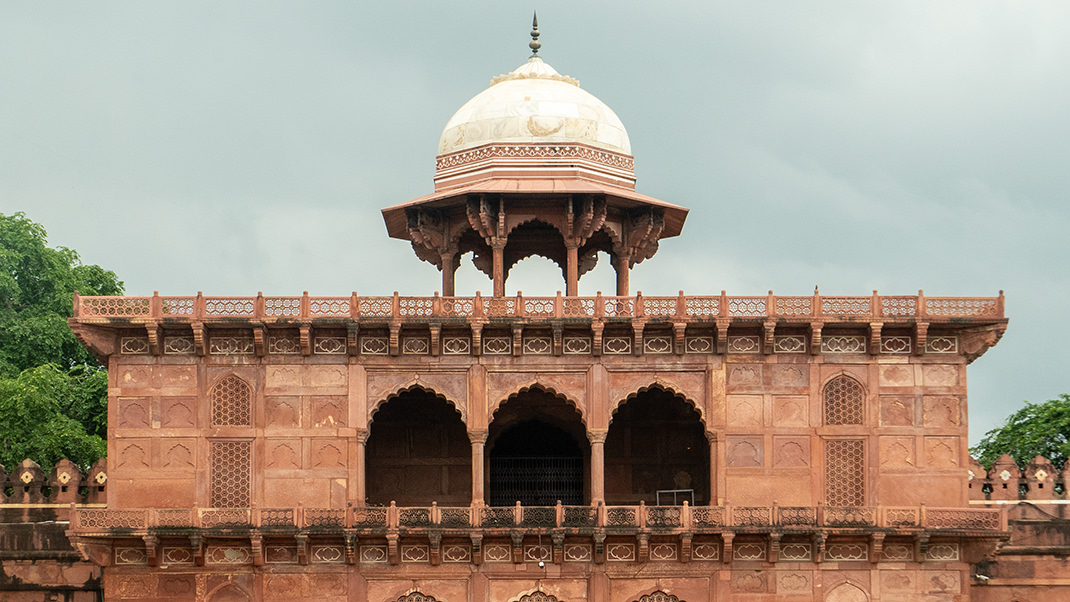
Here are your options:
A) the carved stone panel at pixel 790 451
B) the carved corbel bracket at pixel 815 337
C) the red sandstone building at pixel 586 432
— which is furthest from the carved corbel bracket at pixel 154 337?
the carved corbel bracket at pixel 815 337

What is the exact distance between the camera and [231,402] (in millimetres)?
31031

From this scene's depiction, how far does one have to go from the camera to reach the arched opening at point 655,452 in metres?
33.2

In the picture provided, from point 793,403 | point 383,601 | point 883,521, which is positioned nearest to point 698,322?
point 793,403

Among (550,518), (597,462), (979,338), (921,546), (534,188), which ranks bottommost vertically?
(921,546)

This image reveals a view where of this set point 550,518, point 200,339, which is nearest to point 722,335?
point 550,518

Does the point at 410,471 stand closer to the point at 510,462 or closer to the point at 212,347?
the point at 510,462

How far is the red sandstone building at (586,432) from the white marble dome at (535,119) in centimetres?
393

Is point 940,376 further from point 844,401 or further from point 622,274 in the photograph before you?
point 622,274

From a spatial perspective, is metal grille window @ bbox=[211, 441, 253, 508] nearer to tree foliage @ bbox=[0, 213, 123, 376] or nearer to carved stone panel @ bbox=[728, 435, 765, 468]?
carved stone panel @ bbox=[728, 435, 765, 468]

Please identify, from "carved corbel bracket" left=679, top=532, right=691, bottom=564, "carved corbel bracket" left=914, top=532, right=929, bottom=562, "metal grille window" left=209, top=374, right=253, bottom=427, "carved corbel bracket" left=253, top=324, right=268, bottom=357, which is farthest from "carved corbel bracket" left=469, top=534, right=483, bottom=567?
"carved corbel bracket" left=914, top=532, right=929, bottom=562

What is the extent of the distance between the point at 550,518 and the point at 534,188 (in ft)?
19.2

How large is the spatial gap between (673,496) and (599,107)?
7.30m

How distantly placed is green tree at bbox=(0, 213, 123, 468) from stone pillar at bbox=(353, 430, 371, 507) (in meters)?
8.77

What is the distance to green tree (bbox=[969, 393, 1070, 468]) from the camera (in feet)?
134
